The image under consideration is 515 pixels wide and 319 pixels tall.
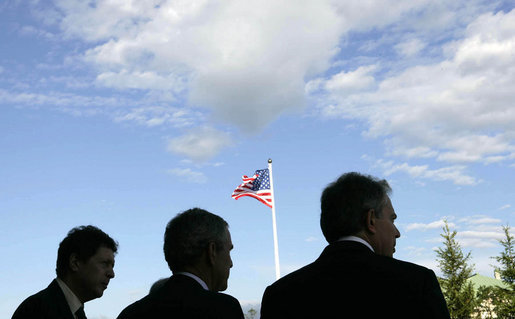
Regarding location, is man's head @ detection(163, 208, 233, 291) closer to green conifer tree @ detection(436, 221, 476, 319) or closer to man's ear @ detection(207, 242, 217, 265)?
man's ear @ detection(207, 242, 217, 265)

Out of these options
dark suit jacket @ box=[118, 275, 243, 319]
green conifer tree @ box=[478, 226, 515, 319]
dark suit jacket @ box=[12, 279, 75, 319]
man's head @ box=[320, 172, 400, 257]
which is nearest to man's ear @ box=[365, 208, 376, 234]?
man's head @ box=[320, 172, 400, 257]

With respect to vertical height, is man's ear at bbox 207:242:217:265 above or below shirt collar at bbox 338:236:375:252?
above

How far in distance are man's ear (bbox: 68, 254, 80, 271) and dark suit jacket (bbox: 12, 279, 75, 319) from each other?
0.99ft

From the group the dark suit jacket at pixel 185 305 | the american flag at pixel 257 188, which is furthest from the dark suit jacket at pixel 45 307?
the american flag at pixel 257 188

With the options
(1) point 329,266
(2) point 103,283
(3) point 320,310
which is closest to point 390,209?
(1) point 329,266

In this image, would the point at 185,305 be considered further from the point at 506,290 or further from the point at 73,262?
the point at 506,290

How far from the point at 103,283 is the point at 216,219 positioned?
2076mm

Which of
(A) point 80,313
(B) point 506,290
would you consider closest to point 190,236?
(A) point 80,313

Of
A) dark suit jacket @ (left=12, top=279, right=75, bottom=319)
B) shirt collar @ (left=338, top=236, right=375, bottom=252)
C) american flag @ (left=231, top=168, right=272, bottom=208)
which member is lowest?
dark suit jacket @ (left=12, top=279, right=75, bottom=319)

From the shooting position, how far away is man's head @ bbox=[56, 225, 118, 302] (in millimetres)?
5070

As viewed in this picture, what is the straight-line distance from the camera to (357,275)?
8.62 feet

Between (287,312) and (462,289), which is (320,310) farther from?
(462,289)

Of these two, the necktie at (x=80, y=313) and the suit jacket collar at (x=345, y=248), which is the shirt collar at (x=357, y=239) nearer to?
the suit jacket collar at (x=345, y=248)

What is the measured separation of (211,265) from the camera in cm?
358
